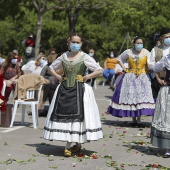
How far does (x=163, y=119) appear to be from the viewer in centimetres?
988

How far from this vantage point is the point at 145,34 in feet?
138

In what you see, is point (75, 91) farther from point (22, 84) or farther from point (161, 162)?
point (22, 84)

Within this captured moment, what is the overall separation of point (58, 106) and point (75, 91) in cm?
32

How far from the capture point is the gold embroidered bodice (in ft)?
43.9

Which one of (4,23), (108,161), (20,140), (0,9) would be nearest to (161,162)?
(108,161)

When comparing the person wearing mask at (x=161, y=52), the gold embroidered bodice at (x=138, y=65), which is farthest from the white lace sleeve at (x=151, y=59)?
the gold embroidered bodice at (x=138, y=65)

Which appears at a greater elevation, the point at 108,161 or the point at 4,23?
the point at 4,23

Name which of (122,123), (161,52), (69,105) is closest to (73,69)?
(69,105)

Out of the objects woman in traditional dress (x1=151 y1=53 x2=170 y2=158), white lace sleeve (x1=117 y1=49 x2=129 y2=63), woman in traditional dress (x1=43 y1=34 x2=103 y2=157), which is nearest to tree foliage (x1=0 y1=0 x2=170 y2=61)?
white lace sleeve (x1=117 y1=49 x2=129 y2=63)

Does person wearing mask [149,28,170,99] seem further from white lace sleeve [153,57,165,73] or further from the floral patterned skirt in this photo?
the floral patterned skirt

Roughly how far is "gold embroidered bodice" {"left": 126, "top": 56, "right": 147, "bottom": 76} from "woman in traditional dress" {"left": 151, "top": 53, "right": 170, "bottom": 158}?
324 cm

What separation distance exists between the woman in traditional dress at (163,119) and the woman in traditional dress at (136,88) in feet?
10.7

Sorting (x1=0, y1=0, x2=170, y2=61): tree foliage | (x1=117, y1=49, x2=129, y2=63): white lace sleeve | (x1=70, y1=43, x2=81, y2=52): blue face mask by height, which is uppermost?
(x1=0, y1=0, x2=170, y2=61): tree foliage

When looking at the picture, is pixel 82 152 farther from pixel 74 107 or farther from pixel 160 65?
pixel 160 65
